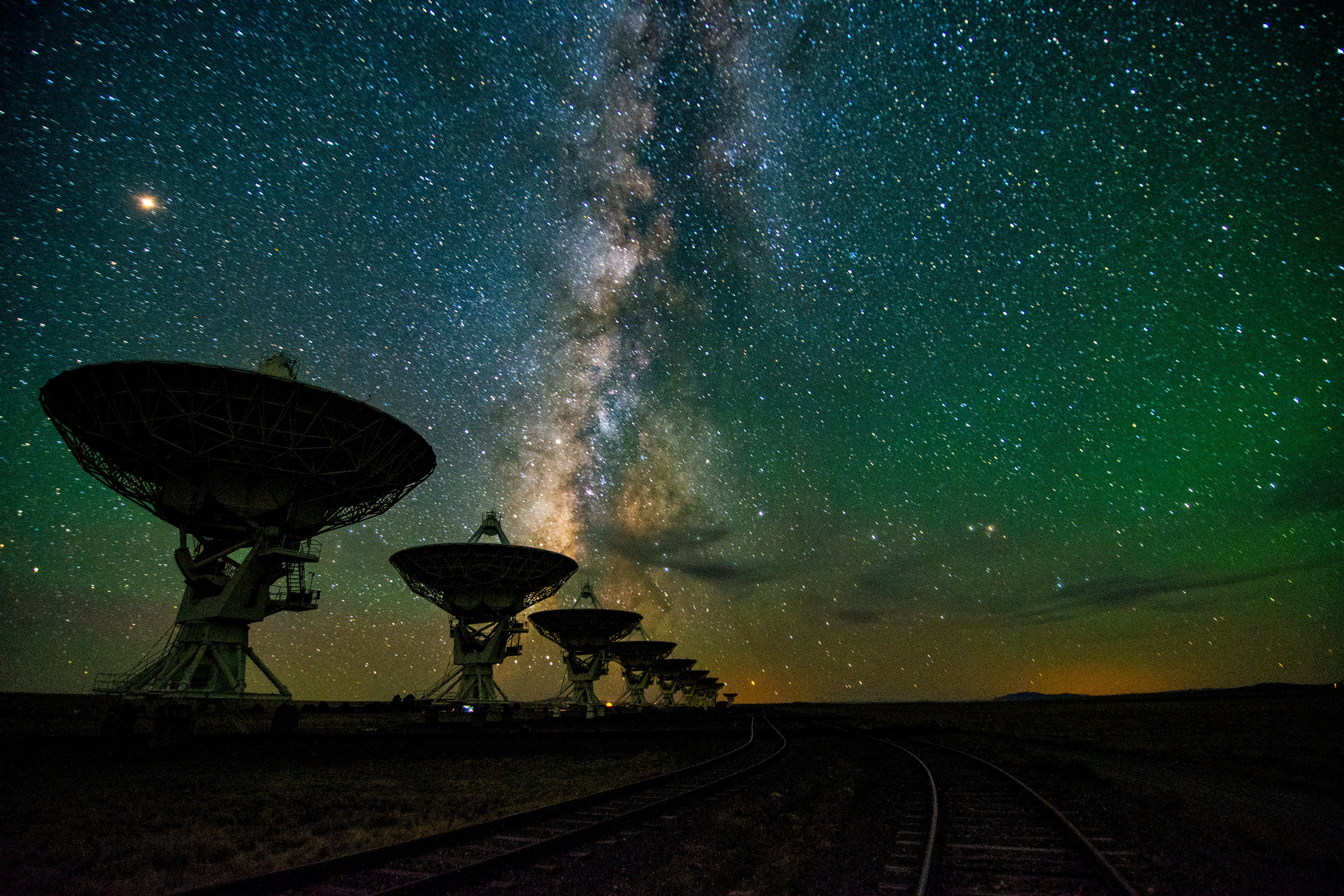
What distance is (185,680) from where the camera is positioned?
21.9 m

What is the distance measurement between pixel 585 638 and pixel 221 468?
32.3 meters

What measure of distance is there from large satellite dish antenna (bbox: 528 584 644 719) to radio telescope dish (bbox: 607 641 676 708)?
199cm

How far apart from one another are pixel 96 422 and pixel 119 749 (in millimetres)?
11310

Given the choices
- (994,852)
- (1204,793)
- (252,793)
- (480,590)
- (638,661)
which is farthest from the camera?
(638,661)

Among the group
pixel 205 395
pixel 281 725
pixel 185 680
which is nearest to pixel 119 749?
pixel 281 725

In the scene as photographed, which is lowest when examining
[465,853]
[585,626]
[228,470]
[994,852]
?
[994,852]

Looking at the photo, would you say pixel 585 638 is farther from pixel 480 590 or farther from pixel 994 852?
pixel 994 852

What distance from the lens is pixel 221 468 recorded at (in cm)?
2216

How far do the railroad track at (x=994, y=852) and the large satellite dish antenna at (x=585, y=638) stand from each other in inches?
1570

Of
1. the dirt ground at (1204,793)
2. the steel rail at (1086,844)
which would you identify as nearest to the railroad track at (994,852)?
the steel rail at (1086,844)

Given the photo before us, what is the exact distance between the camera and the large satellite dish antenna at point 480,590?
3528 cm

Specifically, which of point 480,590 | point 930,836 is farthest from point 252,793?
point 480,590

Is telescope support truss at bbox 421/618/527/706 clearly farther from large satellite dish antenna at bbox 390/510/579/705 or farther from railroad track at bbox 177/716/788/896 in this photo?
railroad track at bbox 177/716/788/896

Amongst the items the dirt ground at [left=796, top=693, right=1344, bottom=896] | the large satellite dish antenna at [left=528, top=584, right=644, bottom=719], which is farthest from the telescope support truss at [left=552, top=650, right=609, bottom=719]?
the dirt ground at [left=796, top=693, right=1344, bottom=896]
